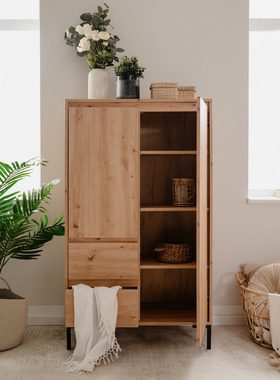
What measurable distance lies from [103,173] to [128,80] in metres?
0.56

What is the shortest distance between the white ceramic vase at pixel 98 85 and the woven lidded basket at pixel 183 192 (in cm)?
69

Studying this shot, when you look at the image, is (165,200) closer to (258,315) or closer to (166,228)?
(166,228)

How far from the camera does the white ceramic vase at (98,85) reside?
9.82ft

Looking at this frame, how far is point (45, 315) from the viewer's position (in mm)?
3320

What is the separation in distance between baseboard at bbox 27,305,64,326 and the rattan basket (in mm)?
1227

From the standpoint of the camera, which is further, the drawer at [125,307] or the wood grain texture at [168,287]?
the wood grain texture at [168,287]

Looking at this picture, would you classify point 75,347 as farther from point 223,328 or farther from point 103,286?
point 223,328

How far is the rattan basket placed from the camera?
2.87 meters

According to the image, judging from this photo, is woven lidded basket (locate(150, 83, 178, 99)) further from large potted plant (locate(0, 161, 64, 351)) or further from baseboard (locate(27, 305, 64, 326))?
baseboard (locate(27, 305, 64, 326))

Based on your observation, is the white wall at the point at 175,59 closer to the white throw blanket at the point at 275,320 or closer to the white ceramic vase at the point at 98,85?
the white ceramic vase at the point at 98,85

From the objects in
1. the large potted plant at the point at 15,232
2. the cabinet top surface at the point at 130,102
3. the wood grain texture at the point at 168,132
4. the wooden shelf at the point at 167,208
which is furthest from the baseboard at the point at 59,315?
the cabinet top surface at the point at 130,102

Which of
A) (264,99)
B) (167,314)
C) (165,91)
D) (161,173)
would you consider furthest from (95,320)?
(264,99)

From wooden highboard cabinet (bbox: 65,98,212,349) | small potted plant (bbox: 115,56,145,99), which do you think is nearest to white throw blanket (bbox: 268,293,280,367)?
wooden highboard cabinet (bbox: 65,98,212,349)

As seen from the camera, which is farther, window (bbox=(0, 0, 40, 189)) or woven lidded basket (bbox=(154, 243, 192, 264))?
window (bbox=(0, 0, 40, 189))
